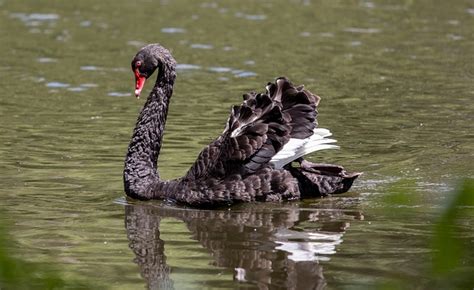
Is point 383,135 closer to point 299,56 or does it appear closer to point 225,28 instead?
point 299,56

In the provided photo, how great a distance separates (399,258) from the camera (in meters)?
5.02

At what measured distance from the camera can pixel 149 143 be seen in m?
7.32

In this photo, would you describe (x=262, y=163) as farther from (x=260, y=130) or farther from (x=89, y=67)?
(x=89, y=67)

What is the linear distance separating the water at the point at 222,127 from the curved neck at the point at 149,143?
147 millimetres

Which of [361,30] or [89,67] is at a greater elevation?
[361,30]

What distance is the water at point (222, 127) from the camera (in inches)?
200

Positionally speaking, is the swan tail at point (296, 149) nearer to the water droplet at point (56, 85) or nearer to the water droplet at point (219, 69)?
the water droplet at point (56, 85)

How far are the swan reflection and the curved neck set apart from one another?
176mm

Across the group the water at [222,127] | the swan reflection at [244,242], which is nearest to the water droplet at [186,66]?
the water at [222,127]

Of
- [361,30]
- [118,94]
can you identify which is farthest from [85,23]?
[118,94]

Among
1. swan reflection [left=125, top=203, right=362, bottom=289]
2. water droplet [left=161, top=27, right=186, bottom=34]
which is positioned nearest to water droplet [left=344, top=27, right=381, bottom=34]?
water droplet [left=161, top=27, right=186, bottom=34]

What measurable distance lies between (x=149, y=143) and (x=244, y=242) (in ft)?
6.21

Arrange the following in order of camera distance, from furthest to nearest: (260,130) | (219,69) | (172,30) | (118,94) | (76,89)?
(172,30) < (219,69) < (76,89) < (118,94) < (260,130)

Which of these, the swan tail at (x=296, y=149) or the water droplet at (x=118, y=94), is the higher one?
the swan tail at (x=296, y=149)
